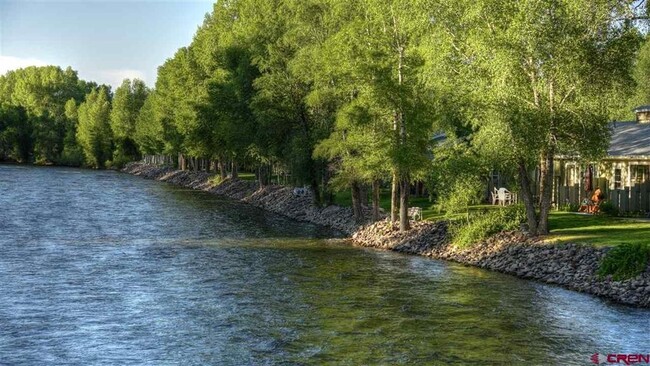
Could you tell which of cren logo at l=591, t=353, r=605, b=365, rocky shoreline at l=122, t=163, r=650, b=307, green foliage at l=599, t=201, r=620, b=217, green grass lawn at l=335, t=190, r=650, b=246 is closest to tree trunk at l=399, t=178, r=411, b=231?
rocky shoreline at l=122, t=163, r=650, b=307

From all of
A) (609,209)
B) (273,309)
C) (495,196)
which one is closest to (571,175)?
(495,196)

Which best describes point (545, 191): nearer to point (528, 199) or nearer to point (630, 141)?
point (528, 199)

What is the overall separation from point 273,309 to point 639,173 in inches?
1129

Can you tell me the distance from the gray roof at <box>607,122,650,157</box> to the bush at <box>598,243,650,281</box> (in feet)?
47.8

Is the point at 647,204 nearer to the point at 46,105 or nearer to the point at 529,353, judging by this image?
the point at 529,353

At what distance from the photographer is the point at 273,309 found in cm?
2661

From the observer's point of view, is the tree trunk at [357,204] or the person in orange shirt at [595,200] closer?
the person in orange shirt at [595,200]

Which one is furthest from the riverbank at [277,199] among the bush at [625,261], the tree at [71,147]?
the tree at [71,147]

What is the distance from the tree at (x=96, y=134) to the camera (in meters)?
161

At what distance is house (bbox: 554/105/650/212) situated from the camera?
43.0 m

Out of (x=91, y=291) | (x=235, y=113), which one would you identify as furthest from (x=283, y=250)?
(x=235, y=113)

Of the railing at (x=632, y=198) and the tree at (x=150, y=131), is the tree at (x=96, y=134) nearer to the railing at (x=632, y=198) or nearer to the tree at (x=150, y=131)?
the tree at (x=150, y=131)

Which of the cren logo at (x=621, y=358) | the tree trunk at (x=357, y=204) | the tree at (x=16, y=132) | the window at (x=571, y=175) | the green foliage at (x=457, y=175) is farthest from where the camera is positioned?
the tree at (x=16, y=132)

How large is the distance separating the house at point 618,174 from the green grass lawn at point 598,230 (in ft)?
8.48
